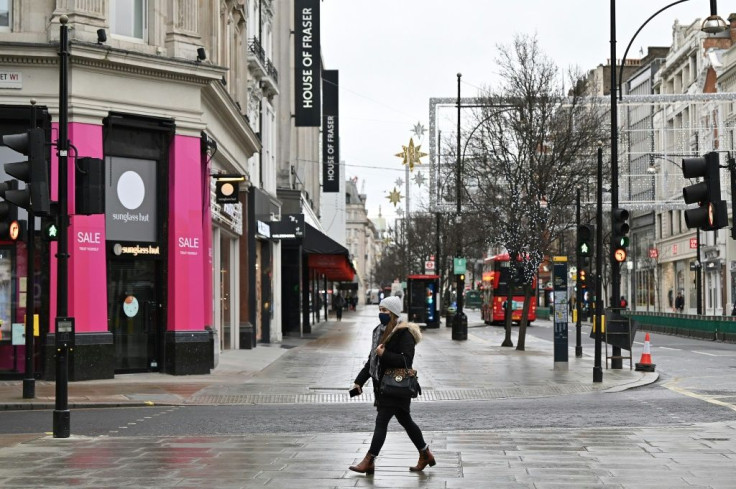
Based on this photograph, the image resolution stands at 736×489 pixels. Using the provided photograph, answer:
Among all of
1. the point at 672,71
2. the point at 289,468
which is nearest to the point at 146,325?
the point at 289,468

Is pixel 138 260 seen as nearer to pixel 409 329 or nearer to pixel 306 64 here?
pixel 409 329

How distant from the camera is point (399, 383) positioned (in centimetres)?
1097

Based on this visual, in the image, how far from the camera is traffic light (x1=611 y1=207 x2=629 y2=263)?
2489cm

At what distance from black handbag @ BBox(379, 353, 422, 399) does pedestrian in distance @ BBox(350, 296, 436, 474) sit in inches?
1.9

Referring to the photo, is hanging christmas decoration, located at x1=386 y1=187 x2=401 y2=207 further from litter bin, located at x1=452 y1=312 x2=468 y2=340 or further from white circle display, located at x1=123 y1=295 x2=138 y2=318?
white circle display, located at x1=123 y1=295 x2=138 y2=318

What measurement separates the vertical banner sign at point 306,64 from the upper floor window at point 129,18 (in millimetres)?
22203

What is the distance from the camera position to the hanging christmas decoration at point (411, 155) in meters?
51.9

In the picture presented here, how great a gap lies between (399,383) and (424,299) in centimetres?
4838

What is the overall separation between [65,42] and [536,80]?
2552 cm

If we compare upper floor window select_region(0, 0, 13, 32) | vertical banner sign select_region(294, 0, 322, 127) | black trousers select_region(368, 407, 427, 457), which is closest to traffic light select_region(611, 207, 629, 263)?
upper floor window select_region(0, 0, 13, 32)

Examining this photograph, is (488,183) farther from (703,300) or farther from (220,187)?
(703,300)


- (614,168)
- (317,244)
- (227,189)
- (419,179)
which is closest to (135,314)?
(227,189)

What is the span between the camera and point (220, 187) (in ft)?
92.8

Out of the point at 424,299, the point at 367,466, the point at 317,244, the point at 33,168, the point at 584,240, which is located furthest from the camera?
the point at 424,299
